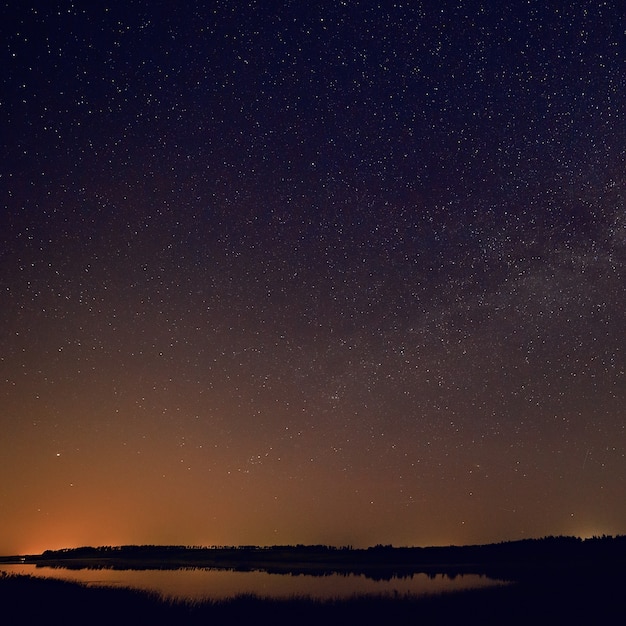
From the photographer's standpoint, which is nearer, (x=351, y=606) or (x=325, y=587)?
(x=351, y=606)

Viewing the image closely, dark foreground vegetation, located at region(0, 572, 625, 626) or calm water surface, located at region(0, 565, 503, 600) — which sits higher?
dark foreground vegetation, located at region(0, 572, 625, 626)

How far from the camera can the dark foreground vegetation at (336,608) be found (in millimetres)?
19062

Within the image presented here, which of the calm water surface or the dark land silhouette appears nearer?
the dark land silhouette

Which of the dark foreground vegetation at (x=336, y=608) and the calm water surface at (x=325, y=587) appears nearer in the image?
the dark foreground vegetation at (x=336, y=608)

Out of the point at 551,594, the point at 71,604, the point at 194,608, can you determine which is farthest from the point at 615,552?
the point at 71,604

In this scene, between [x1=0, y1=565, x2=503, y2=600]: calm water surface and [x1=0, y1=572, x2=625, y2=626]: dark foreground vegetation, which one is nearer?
[x1=0, y1=572, x2=625, y2=626]: dark foreground vegetation

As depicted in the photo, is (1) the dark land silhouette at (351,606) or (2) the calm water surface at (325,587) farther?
(2) the calm water surface at (325,587)

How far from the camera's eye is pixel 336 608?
2252 cm

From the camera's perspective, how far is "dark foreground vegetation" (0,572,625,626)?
19.1 m

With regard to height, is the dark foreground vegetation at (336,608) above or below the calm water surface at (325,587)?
above

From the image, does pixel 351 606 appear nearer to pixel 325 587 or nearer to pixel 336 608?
pixel 336 608

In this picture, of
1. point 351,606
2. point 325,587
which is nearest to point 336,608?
point 351,606

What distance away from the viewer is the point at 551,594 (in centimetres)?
2492

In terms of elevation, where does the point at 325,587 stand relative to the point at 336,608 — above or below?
below
